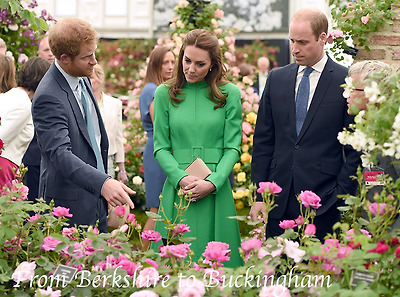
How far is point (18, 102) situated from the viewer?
441 centimetres

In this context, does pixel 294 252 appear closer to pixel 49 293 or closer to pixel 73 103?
pixel 49 293

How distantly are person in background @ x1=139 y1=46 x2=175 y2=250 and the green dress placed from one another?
1.64 m

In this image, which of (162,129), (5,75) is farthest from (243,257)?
(5,75)

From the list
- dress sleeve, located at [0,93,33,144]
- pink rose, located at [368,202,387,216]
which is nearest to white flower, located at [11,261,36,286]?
pink rose, located at [368,202,387,216]

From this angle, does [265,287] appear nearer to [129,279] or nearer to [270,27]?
[129,279]

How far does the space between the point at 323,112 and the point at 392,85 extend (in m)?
1.49

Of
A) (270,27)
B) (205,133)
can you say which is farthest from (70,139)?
(270,27)

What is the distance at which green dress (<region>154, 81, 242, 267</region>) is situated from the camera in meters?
3.54

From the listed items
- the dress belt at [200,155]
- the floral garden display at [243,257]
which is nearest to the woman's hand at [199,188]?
the dress belt at [200,155]

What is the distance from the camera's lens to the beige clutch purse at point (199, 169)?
3447 millimetres

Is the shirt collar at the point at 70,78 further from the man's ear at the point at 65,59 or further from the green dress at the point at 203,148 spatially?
the green dress at the point at 203,148

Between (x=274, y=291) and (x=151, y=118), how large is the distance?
3.71 meters

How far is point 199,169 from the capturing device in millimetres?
3453

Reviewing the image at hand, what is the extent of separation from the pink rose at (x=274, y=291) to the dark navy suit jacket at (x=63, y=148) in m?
1.30
